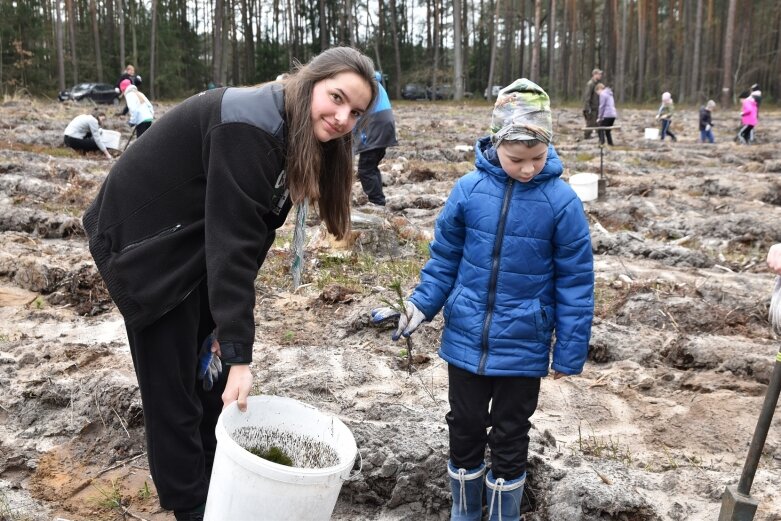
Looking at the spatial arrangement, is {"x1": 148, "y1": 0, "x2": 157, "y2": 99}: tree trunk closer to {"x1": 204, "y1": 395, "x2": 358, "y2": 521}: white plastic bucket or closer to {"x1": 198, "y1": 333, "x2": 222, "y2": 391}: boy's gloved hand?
{"x1": 198, "y1": 333, "x2": 222, "y2": 391}: boy's gloved hand

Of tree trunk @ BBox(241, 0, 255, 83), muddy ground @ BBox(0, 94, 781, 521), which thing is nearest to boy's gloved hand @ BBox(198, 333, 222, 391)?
muddy ground @ BBox(0, 94, 781, 521)

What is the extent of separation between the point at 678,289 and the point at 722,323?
69 cm

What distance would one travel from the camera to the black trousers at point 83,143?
11.6 meters

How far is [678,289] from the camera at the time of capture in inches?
200

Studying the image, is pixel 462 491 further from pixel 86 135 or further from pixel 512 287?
pixel 86 135

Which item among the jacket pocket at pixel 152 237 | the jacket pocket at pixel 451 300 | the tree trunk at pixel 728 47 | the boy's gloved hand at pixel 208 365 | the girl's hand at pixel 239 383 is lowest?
the boy's gloved hand at pixel 208 365

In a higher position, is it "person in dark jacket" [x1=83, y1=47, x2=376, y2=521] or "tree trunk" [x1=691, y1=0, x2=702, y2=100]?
"tree trunk" [x1=691, y1=0, x2=702, y2=100]

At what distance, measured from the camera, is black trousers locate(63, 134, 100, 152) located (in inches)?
455

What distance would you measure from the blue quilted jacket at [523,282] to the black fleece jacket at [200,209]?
66 cm

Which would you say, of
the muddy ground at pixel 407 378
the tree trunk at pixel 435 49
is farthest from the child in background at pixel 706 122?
the tree trunk at pixel 435 49

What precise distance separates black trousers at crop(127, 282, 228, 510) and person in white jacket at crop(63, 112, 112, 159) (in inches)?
399

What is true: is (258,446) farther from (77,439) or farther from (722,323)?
(722,323)

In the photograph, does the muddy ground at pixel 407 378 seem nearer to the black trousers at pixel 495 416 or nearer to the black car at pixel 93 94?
the black trousers at pixel 495 416

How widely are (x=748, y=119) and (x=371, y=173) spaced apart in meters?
11.2
